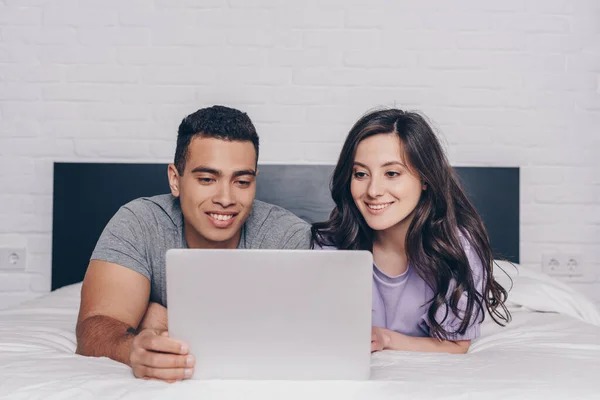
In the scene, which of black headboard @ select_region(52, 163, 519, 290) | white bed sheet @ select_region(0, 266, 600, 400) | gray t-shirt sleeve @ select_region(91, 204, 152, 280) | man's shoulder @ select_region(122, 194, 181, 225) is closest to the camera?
white bed sheet @ select_region(0, 266, 600, 400)

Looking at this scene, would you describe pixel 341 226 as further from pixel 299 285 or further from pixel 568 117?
pixel 568 117

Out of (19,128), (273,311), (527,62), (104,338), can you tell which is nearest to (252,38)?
(19,128)

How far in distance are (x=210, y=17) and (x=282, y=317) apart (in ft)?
6.01

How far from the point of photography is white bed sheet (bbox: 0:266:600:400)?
969mm

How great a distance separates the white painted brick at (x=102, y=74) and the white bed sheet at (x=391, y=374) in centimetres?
122

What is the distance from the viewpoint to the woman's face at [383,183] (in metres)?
1.55

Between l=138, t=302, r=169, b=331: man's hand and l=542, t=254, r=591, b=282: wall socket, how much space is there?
1676 mm

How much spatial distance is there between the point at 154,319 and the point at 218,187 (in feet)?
1.18

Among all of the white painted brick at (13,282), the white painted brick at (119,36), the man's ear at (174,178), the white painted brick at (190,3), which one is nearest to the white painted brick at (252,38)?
the white painted brick at (190,3)

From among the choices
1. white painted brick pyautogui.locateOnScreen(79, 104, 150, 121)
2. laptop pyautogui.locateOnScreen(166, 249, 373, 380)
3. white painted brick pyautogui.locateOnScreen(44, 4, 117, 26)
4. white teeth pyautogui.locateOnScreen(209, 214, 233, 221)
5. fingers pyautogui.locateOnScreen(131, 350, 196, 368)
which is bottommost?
fingers pyautogui.locateOnScreen(131, 350, 196, 368)

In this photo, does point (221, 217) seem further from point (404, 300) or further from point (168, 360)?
point (168, 360)

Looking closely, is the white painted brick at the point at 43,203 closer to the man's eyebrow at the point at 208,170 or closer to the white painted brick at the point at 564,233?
the man's eyebrow at the point at 208,170

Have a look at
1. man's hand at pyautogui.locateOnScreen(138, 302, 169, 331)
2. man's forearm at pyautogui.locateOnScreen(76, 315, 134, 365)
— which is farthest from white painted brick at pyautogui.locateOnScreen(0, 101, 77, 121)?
man's forearm at pyautogui.locateOnScreen(76, 315, 134, 365)

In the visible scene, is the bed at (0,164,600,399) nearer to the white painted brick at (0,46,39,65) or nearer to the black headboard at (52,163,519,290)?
the black headboard at (52,163,519,290)
